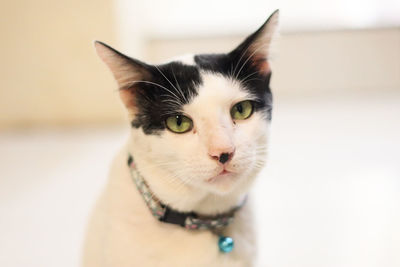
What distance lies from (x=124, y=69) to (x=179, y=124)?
16 centimetres

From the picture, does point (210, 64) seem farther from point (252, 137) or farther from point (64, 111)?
point (64, 111)

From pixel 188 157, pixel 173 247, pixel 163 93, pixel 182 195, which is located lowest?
pixel 173 247

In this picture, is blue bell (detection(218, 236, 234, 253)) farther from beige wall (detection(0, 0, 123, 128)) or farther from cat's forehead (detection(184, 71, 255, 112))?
beige wall (detection(0, 0, 123, 128))

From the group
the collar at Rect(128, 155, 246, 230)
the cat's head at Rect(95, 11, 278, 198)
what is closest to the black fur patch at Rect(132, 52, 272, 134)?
the cat's head at Rect(95, 11, 278, 198)

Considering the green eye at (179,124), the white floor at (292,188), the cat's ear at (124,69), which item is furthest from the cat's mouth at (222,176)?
the white floor at (292,188)

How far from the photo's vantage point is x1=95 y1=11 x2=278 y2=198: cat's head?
73 cm

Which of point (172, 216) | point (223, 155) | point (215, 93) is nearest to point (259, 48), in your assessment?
point (215, 93)

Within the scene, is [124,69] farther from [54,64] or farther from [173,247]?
[54,64]

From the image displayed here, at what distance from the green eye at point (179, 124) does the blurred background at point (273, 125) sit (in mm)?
637

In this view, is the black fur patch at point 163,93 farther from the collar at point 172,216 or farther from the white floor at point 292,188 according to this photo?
the white floor at point 292,188

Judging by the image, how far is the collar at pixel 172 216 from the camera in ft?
2.75

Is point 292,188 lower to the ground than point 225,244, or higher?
lower

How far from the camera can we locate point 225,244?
33.1 inches

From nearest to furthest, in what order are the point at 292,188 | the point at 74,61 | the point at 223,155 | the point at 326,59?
the point at 223,155
the point at 292,188
the point at 74,61
the point at 326,59
